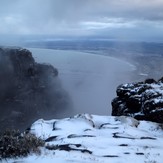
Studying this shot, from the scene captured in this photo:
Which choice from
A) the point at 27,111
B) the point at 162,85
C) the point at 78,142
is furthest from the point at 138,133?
the point at 27,111

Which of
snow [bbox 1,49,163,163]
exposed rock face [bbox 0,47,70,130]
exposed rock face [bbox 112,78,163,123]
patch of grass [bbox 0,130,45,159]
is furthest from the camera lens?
exposed rock face [bbox 0,47,70,130]

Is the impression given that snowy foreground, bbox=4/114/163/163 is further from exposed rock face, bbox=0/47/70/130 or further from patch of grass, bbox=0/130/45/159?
exposed rock face, bbox=0/47/70/130

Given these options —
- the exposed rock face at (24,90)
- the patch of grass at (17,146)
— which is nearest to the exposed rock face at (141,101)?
the patch of grass at (17,146)

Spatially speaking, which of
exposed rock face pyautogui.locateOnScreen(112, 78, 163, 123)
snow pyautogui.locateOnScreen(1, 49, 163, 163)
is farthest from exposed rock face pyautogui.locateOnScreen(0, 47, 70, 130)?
snow pyautogui.locateOnScreen(1, 49, 163, 163)

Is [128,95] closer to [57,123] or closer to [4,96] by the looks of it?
[57,123]

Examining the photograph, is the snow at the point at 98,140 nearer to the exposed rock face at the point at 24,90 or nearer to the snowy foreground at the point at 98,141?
the snowy foreground at the point at 98,141

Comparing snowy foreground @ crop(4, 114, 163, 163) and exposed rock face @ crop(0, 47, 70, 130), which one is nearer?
snowy foreground @ crop(4, 114, 163, 163)

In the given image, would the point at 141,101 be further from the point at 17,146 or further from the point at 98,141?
the point at 17,146
